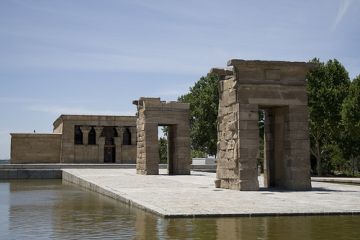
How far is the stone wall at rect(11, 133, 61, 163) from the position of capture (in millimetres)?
46500

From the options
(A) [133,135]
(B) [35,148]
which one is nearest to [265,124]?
(A) [133,135]

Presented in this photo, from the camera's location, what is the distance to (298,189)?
57.0 ft

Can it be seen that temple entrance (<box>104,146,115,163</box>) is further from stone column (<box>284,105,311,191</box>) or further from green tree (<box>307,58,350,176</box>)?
stone column (<box>284,105,311,191</box>)

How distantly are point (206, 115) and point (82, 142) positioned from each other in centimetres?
1157

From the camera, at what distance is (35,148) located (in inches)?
1852

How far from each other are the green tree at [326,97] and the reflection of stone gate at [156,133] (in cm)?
1006

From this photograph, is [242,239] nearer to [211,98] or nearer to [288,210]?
[288,210]

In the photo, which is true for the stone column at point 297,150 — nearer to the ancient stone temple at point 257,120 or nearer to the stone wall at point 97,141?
the ancient stone temple at point 257,120

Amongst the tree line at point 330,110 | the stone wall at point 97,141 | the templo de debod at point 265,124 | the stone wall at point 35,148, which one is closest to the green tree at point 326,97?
the tree line at point 330,110

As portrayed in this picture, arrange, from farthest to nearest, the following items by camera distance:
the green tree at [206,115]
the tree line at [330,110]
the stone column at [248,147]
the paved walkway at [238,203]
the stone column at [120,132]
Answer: the stone column at [120,132], the green tree at [206,115], the tree line at [330,110], the stone column at [248,147], the paved walkway at [238,203]

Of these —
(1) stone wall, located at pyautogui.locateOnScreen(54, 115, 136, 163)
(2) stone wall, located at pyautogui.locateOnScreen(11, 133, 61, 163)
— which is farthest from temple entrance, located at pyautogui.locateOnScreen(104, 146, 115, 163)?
(2) stone wall, located at pyautogui.locateOnScreen(11, 133, 61, 163)

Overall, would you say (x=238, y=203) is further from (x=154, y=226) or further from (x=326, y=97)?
(x=326, y=97)

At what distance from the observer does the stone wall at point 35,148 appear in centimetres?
4650

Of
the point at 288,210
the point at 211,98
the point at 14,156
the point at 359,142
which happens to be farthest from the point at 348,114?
the point at 14,156
